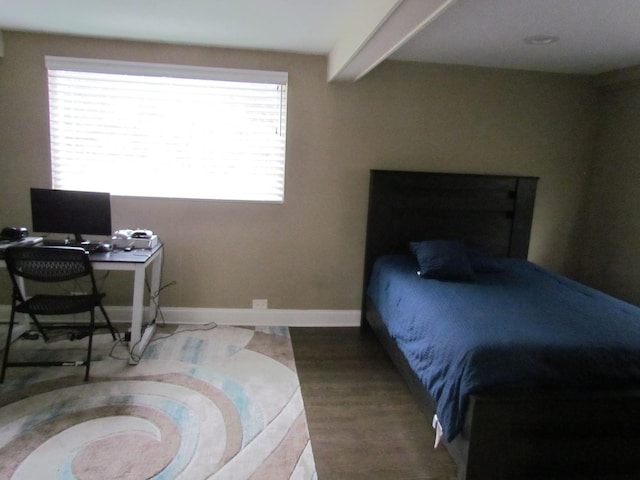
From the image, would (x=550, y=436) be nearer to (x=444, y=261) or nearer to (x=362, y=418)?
(x=362, y=418)

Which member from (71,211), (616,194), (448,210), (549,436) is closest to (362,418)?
(549,436)

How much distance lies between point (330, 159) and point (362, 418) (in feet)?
6.73

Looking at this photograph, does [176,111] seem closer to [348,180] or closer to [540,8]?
[348,180]

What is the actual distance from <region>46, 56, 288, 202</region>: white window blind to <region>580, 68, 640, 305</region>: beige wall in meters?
2.83

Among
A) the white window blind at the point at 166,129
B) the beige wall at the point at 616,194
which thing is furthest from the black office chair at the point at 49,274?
the beige wall at the point at 616,194

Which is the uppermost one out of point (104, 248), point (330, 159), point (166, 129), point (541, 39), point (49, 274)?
point (541, 39)

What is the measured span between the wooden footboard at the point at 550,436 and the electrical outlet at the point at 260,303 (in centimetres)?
211

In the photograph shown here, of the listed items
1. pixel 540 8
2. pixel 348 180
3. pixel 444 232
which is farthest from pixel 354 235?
pixel 540 8

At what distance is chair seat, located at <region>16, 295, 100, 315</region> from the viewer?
263cm

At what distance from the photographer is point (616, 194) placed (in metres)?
3.59

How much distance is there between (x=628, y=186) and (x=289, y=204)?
287 cm

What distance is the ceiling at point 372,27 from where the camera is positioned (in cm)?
218

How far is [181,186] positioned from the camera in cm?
343

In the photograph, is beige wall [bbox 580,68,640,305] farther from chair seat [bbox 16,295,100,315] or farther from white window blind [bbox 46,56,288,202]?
chair seat [bbox 16,295,100,315]
